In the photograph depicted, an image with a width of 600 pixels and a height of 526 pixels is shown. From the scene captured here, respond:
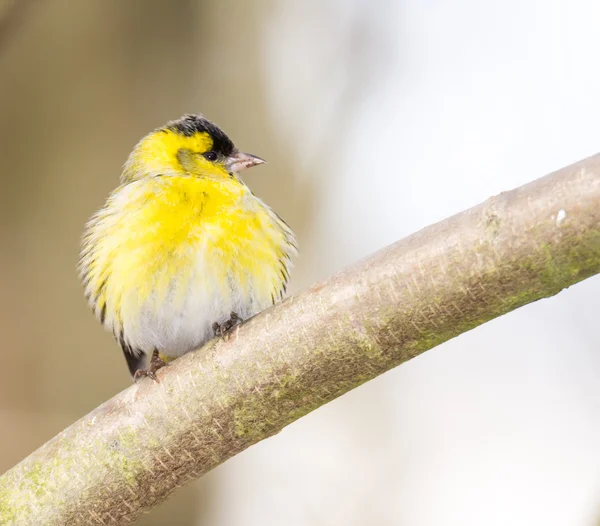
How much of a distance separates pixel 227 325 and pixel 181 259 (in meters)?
0.37

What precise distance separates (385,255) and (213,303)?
1117 mm

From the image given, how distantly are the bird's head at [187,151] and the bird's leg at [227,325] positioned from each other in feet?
2.43

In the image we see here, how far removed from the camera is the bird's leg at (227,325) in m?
1.77

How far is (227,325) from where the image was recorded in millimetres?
2234

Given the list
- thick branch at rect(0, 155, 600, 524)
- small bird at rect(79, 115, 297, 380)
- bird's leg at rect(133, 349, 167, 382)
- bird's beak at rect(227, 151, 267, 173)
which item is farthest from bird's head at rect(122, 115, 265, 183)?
thick branch at rect(0, 155, 600, 524)

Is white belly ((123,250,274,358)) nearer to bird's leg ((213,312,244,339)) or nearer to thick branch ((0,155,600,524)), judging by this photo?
bird's leg ((213,312,244,339))

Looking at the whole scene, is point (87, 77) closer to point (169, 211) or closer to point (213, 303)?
point (169, 211)

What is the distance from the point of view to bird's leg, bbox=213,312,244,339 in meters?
1.77

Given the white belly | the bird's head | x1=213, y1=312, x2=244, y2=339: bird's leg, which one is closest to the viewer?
x1=213, y1=312, x2=244, y2=339: bird's leg

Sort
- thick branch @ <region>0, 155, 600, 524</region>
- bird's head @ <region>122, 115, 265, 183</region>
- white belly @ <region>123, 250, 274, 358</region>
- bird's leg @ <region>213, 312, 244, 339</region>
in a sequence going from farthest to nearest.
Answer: bird's head @ <region>122, 115, 265, 183</region>, white belly @ <region>123, 250, 274, 358</region>, bird's leg @ <region>213, 312, 244, 339</region>, thick branch @ <region>0, 155, 600, 524</region>

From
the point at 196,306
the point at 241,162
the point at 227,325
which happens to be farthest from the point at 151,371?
the point at 241,162

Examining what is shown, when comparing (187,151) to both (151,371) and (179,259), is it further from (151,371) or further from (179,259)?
(151,371)

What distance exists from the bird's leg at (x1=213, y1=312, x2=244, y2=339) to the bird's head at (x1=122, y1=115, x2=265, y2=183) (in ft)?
2.43

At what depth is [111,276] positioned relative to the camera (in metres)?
2.63
